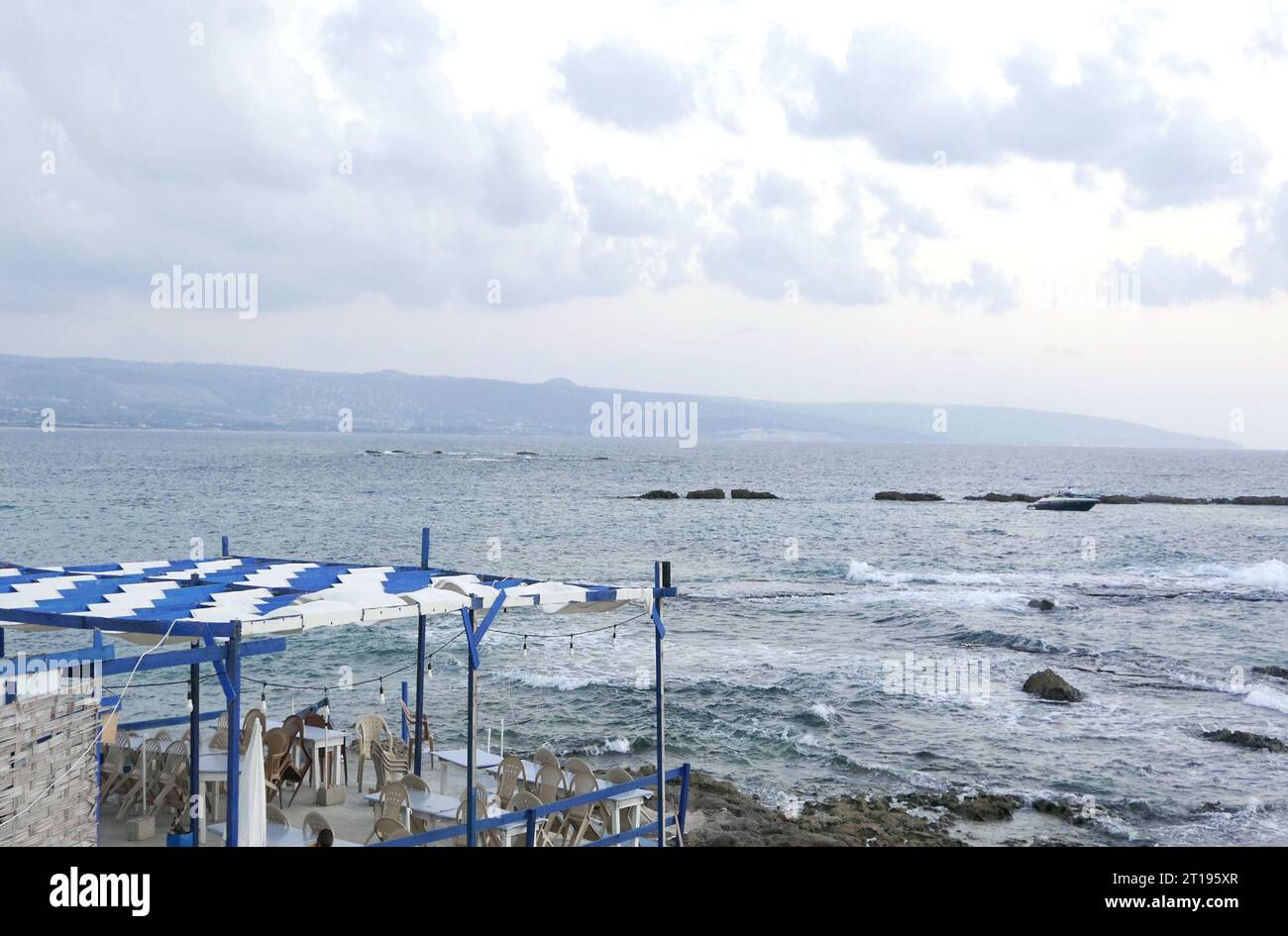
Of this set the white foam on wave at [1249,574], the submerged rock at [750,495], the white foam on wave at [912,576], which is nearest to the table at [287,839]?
the white foam on wave at [912,576]

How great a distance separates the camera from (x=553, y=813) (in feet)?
40.1

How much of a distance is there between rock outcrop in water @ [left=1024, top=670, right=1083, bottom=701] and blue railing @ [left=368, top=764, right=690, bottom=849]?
52.5 feet

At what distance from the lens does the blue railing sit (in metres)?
11.0

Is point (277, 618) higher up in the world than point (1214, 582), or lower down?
higher up

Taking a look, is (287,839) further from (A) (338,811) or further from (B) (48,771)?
(B) (48,771)

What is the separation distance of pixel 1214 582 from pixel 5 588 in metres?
50.2

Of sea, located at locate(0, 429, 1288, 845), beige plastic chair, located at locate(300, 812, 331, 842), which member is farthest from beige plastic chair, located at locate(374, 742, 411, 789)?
sea, located at locate(0, 429, 1288, 845)

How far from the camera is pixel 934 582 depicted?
49406 mm

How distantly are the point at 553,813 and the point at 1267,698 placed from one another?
2150cm

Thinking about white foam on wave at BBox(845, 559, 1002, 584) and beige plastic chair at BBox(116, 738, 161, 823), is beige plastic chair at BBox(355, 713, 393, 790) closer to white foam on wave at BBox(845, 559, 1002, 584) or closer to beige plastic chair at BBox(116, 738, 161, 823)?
beige plastic chair at BBox(116, 738, 161, 823)

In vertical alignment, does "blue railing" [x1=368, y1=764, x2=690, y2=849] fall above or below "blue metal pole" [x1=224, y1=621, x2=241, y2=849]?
below

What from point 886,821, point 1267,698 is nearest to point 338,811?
point 886,821
